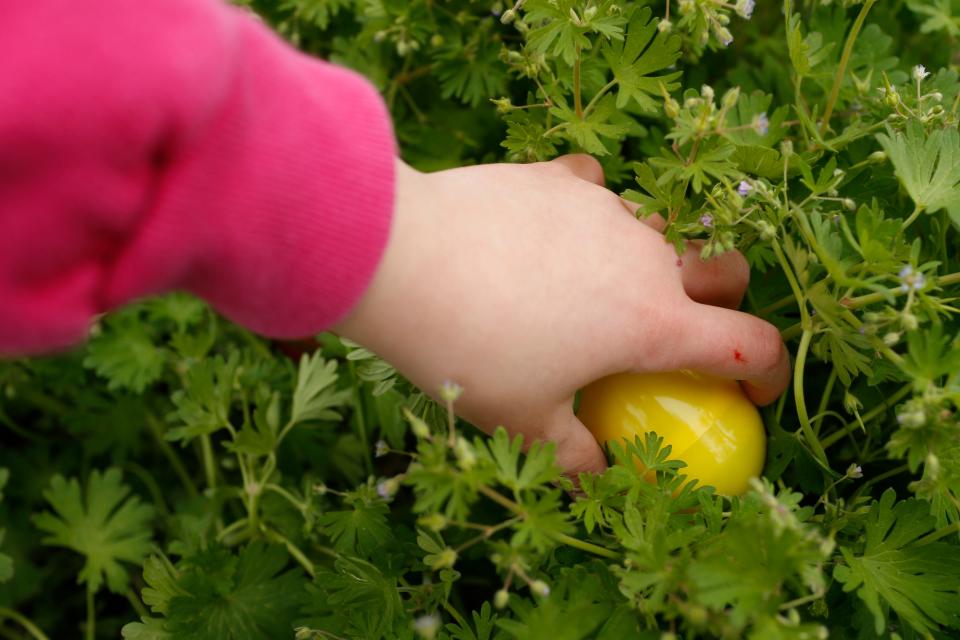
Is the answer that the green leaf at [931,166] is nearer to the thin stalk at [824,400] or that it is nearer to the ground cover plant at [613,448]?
the ground cover plant at [613,448]

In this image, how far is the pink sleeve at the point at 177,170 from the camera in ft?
2.78

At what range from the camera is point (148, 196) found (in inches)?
36.5

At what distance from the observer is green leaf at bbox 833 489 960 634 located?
123 centimetres

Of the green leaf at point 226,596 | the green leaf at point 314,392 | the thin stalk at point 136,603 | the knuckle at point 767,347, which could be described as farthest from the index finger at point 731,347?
the thin stalk at point 136,603

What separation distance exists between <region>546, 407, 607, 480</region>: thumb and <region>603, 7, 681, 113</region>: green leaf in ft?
1.59

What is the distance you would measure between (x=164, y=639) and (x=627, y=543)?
2.71ft

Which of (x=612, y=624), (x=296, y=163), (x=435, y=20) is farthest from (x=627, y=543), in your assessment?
(x=435, y=20)

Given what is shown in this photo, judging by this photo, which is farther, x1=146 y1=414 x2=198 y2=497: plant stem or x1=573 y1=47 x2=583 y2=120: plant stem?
x1=146 y1=414 x2=198 y2=497: plant stem

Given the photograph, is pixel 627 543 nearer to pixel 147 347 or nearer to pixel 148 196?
pixel 148 196

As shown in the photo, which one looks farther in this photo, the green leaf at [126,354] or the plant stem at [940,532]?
the green leaf at [126,354]

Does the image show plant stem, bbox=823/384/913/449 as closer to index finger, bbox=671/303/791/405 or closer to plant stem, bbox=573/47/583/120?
index finger, bbox=671/303/791/405

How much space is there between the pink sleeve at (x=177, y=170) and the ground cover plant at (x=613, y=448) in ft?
0.77

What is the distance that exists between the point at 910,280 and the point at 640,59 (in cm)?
54

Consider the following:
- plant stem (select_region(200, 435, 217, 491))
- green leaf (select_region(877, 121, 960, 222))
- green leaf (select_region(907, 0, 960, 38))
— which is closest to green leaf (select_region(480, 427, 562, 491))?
green leaf (select_region(877, 121, 960, 222))
